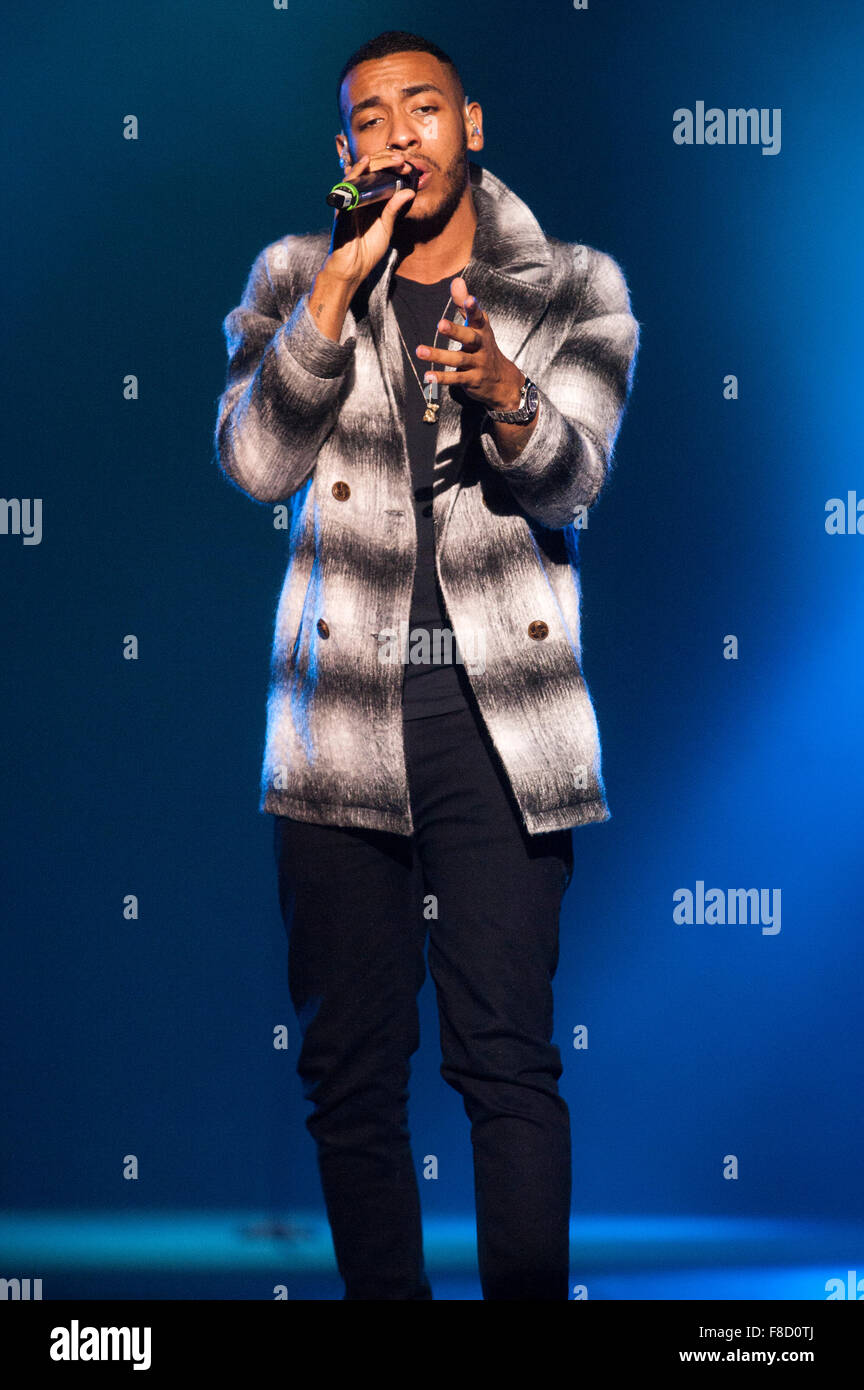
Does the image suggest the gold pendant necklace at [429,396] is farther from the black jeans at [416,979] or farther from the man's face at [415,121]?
the black jeans at [416,979]

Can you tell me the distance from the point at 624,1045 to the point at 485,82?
5.91 feet

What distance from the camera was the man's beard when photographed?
1.84 m

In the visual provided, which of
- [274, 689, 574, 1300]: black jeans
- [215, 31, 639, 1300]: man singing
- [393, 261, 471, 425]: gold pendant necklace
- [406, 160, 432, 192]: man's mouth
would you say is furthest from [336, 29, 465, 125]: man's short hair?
[274, 689, 574, 1300]: black jeans

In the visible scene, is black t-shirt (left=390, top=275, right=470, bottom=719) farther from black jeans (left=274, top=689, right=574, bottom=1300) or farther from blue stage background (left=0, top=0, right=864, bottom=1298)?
blue stage background (left=0, top=0, right=864, bottom=1298)

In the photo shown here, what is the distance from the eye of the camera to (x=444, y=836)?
1.76 m

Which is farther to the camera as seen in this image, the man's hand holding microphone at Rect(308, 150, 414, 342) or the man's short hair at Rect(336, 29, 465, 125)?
the man's short hair at Rect(336, 29, 465, 125)

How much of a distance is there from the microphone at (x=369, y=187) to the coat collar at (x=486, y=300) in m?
0.10

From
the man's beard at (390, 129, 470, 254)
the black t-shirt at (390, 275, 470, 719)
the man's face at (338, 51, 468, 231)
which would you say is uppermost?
the man's face at (338, 51, 468, 231)

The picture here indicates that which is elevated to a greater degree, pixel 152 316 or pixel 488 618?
pixel 152 316

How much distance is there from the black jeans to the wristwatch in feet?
1.15

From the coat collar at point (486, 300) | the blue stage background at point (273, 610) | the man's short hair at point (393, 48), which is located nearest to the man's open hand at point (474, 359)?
the coat collar at point (486, 300)

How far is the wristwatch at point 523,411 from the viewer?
64.3 inches
